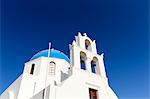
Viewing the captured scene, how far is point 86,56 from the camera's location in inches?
553

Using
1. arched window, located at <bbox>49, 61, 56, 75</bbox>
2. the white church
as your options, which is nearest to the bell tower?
the white church

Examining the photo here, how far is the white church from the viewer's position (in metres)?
11.0

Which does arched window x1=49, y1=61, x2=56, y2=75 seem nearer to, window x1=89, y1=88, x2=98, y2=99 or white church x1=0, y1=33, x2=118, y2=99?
white church x1=0, y1=33, x2=118, y2=99

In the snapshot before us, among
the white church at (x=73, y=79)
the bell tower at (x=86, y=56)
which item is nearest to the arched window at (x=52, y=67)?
the white church at (x=73, y=79)

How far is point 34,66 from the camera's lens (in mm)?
19484

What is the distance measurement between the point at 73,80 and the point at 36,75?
7.03 meters

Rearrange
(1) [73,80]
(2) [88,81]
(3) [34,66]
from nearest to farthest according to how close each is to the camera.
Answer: (1) [73,80] < (2) [88,81] < (3) [34,66]

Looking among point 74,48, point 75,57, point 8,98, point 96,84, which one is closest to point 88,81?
point 96,84

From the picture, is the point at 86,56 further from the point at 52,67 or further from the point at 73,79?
the point at 52,67

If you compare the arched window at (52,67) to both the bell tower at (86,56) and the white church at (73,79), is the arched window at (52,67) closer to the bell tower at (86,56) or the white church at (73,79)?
the white church at (73,79)

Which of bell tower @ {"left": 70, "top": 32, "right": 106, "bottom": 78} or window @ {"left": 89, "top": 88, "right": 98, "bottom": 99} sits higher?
bell tower @ {"left": 70, "top": 32, "right": 106, "bottom": 78}

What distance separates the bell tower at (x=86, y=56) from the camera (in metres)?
13.2

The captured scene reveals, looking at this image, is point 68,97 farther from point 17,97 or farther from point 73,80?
point 17,97

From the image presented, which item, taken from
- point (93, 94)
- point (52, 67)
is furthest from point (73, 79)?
point (52, 67)
